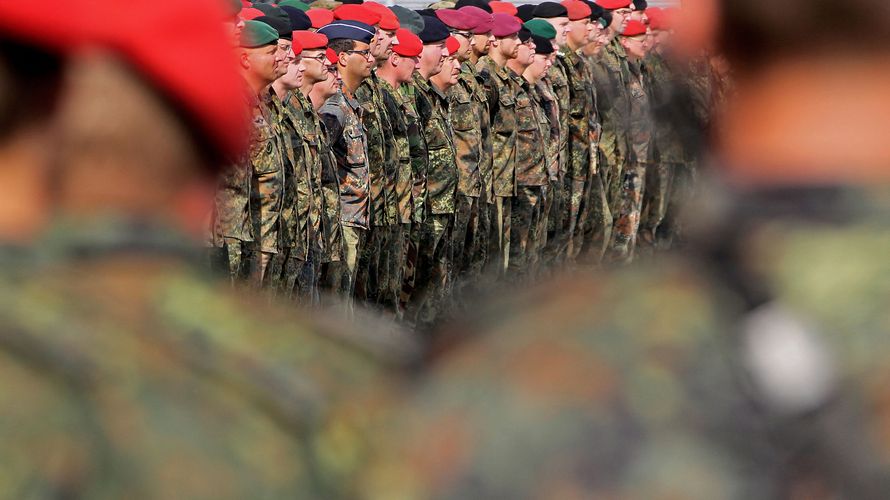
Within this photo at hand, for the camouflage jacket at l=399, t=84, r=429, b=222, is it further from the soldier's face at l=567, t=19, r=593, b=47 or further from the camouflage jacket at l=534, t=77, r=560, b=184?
the soldier's face at l=567, t=19, r=593, b=47

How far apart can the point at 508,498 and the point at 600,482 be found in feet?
0.24

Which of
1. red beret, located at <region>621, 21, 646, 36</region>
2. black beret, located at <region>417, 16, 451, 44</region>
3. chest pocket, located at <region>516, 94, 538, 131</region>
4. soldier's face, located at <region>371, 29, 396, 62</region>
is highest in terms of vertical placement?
soldier's face, located at <region>371, 29, 396, 62</region>

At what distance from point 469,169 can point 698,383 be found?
931 cm

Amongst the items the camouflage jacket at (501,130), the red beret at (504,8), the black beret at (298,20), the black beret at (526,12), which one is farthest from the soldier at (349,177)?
the black beret at (526,12)

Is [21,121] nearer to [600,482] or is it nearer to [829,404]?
[600,482]

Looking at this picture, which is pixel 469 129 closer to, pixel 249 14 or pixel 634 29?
pixel 249 14

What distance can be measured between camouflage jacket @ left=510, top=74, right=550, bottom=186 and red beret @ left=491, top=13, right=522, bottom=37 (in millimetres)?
448

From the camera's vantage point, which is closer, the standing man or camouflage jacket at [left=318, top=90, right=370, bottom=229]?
camouflage jacket at [left=318, top=90, right=370, bottom=229]

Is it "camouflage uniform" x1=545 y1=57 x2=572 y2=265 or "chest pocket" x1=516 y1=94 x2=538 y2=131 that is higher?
"chest pocket" x1=516 y1=94 x2=538 y2=131

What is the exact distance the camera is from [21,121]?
1.43 metres

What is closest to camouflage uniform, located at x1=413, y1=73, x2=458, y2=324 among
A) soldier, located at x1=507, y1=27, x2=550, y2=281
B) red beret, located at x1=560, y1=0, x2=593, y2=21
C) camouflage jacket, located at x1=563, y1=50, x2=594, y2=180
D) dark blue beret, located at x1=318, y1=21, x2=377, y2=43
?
dark blue beret, located at x1=318, y1=21, x2=377, y2=43

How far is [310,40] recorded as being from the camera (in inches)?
342

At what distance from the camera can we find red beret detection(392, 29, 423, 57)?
32.4 feet

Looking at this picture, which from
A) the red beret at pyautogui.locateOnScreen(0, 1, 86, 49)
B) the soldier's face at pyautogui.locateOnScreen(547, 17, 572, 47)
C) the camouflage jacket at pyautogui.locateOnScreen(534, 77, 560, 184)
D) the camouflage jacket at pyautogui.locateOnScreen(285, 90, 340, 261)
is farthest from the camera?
the soldier's face at pyautogui.locateOnScreen(547, 17, 572, 47)
